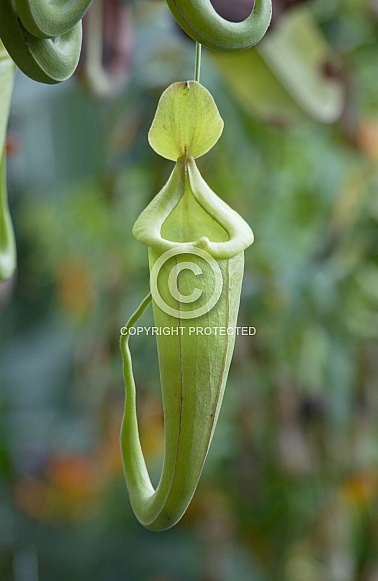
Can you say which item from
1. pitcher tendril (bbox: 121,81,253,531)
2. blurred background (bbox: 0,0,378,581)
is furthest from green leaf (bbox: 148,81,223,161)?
blurred background (bbox: 0,0,378,581)

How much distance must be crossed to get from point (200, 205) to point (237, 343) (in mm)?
649

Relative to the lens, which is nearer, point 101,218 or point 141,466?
point 141,466

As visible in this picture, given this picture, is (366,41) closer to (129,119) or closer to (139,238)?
(129,119)

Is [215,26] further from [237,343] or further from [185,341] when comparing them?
[237,343]

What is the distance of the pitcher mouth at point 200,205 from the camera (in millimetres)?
319

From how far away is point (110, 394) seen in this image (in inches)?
45.9

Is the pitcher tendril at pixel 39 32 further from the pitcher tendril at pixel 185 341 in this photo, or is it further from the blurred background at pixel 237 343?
Answer: the blurred background at pixel 237 343

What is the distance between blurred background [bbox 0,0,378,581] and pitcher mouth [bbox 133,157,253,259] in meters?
0.49

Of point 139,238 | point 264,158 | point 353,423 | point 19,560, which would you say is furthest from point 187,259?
point 19,560

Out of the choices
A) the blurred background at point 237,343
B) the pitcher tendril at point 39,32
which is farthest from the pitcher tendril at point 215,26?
the blurred background at point 237,343

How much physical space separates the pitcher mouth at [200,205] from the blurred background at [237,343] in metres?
0.49

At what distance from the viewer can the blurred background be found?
0.98 m

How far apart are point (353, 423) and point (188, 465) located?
2.67ft

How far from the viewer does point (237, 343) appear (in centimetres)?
98
